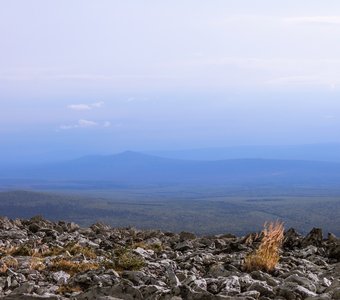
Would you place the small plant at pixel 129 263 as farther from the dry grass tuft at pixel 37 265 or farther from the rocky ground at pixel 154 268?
the dry grass tuft at pixel 37 265

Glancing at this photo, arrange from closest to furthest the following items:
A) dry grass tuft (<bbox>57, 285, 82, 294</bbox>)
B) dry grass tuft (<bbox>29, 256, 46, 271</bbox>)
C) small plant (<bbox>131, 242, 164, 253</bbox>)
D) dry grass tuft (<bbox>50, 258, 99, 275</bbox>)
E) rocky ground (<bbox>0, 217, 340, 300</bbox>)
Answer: rocky ground (<bbox>0, 217, 340, 300</bbox>) → dry grass tuft (<bbox>57, 285, 82, 294</bbox>) → dry grass tuft (<bbox>29, 256, 46, 271</bbox>) → dry grass tuft (<bbox>50, 258, 99, 275</bbox>) → small plant (<bbox>131, 242, 164, 253</bbox>)

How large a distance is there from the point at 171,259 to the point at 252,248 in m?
3.57

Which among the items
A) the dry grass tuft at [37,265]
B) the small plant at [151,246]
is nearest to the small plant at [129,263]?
the dry grass tuft at [37,265]

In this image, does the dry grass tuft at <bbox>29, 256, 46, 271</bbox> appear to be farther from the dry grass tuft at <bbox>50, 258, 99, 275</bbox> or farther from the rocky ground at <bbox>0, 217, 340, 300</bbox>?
the dry grass tuft at <bbox>50, 258, 99, 275</bbox>

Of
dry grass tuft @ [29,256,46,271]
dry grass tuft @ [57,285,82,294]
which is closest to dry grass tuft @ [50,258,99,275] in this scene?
dry grass tuft @ [29,256,46,271]

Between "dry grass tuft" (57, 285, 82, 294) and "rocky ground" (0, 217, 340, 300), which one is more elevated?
"rocky ground" (0, 217, 340, 300)

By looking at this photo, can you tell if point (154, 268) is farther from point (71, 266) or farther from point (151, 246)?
point (151, 246)

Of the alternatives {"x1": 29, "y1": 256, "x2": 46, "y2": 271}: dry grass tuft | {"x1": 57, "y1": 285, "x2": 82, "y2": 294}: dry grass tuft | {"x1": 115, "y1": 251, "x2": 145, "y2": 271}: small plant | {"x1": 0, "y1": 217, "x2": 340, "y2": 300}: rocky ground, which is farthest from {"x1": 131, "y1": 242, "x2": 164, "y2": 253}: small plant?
{"x1": 57, "y1": 285, "x2": 82, "y2": 294}: dry grass tuft

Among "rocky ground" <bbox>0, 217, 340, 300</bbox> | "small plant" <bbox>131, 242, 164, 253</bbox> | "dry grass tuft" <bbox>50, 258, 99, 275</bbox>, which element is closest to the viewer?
"rocky ground" <bbox>0, 217, 340, 300</bbox>

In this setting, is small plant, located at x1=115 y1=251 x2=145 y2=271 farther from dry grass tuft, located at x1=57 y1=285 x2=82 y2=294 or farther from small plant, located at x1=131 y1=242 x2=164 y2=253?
small plant, located at x1=131 y1=242 x2=164 y2=253

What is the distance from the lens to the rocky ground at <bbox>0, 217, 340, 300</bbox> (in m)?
14.0

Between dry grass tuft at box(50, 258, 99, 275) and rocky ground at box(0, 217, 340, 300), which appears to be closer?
rocky ground at box(0, 217, 340, 300)

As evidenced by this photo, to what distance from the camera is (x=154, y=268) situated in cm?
1764

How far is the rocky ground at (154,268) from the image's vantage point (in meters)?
14.0
